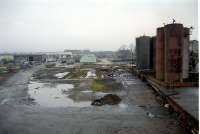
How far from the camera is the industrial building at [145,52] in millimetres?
26775

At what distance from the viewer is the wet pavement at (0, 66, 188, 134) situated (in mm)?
10055

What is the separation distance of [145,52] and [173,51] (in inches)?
404

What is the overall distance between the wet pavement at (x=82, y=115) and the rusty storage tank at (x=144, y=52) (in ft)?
32.6

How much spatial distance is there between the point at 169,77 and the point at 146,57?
10.3 meters

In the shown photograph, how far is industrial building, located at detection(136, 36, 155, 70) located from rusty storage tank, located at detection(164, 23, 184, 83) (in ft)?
29.7

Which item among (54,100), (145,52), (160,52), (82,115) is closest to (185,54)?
(160,52)

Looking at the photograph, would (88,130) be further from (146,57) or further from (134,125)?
(146,57)

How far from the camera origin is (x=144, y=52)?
2756 centimetres

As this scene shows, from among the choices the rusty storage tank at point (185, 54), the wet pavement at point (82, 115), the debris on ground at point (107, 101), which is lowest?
the wet pavement at point (82, 115)

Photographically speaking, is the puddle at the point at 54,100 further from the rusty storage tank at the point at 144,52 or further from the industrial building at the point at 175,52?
the rusty storage tank at the point at 144,52

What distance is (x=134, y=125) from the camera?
1052 centimetres

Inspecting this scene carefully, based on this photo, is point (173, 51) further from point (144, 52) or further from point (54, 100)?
point (144, 52)

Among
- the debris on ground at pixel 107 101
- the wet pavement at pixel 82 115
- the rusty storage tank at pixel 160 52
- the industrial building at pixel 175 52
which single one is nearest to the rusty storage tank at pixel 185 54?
the industrial building at pixel 175 52

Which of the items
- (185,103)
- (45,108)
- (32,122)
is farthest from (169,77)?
(32,122)
